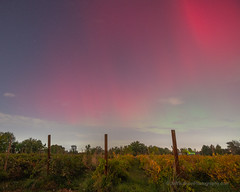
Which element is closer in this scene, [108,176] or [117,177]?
[108,176]

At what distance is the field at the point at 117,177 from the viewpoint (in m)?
5.61

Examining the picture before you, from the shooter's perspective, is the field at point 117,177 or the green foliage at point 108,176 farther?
the green foliage at point 108,176

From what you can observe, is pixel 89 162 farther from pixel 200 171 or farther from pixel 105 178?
pixel 200 171

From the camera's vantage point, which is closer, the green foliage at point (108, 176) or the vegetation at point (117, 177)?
the vegetation at point (117, 177)

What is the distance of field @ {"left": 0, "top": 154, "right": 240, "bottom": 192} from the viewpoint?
5605 mm

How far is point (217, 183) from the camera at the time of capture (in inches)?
229

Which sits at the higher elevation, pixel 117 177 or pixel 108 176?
pixel 108 176

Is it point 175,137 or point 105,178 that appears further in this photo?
point 105,178

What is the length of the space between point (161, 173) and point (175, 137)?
168 cm

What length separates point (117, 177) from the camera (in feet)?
24.2

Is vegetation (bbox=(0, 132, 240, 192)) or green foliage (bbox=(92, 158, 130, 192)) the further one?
green foliage (bbox=(92, 158, 130, 192))

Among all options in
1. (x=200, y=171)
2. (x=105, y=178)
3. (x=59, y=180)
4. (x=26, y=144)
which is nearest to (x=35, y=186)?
(x=59, y=180)

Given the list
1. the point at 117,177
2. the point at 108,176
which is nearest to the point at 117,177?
the point at 117,177

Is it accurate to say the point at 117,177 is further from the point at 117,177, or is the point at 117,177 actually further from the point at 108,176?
the point at 108,176
